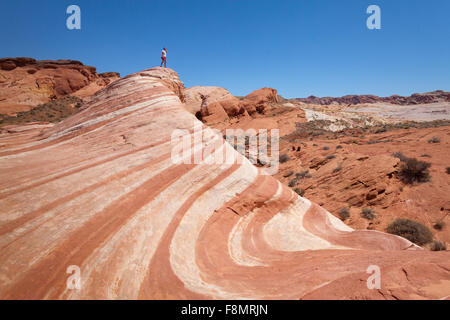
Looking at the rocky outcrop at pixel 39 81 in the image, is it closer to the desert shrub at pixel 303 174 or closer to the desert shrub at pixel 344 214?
the desert shrub at pixel 303 174

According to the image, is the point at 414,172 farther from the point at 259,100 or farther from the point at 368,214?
the point at 259,100

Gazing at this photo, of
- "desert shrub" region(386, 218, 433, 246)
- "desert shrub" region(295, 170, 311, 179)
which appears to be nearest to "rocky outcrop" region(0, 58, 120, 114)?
"desert shrub" region(295, 170, 311, 179)

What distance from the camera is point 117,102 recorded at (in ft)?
17.6

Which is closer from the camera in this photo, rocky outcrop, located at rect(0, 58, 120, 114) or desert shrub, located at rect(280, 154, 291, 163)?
desert shrub, located at rect(280, 154, 291, 163)

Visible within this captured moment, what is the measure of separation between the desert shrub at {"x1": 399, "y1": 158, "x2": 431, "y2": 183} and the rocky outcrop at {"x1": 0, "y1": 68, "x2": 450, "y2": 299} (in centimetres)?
625

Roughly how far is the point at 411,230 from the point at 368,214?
1.27 m

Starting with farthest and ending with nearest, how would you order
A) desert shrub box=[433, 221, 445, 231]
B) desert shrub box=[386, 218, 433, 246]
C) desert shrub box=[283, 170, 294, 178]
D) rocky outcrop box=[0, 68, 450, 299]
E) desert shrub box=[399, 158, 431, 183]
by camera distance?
desert shrub box=[283, 170, 294, 178] < desert shrub box=[399, 158, 431, 183] < desert shrub box=[433, 221, 445, 231] < desert shrub box=[386, 218, 433, 246] < rocky outcrop box=[0, 68, 450, 299]

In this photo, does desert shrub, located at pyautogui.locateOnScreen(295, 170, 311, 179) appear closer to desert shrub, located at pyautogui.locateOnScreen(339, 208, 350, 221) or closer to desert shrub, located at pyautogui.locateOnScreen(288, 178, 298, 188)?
desert shrub, located at pyautogui.locateOnScreen(288, 178, 298, 188)

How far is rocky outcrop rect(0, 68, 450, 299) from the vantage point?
2.05m

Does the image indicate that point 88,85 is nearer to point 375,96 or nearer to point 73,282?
point 73,282

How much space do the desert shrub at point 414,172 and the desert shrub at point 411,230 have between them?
308cm

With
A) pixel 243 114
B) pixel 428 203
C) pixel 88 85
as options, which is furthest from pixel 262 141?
pixel 88 85

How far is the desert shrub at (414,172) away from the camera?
27.2ft
